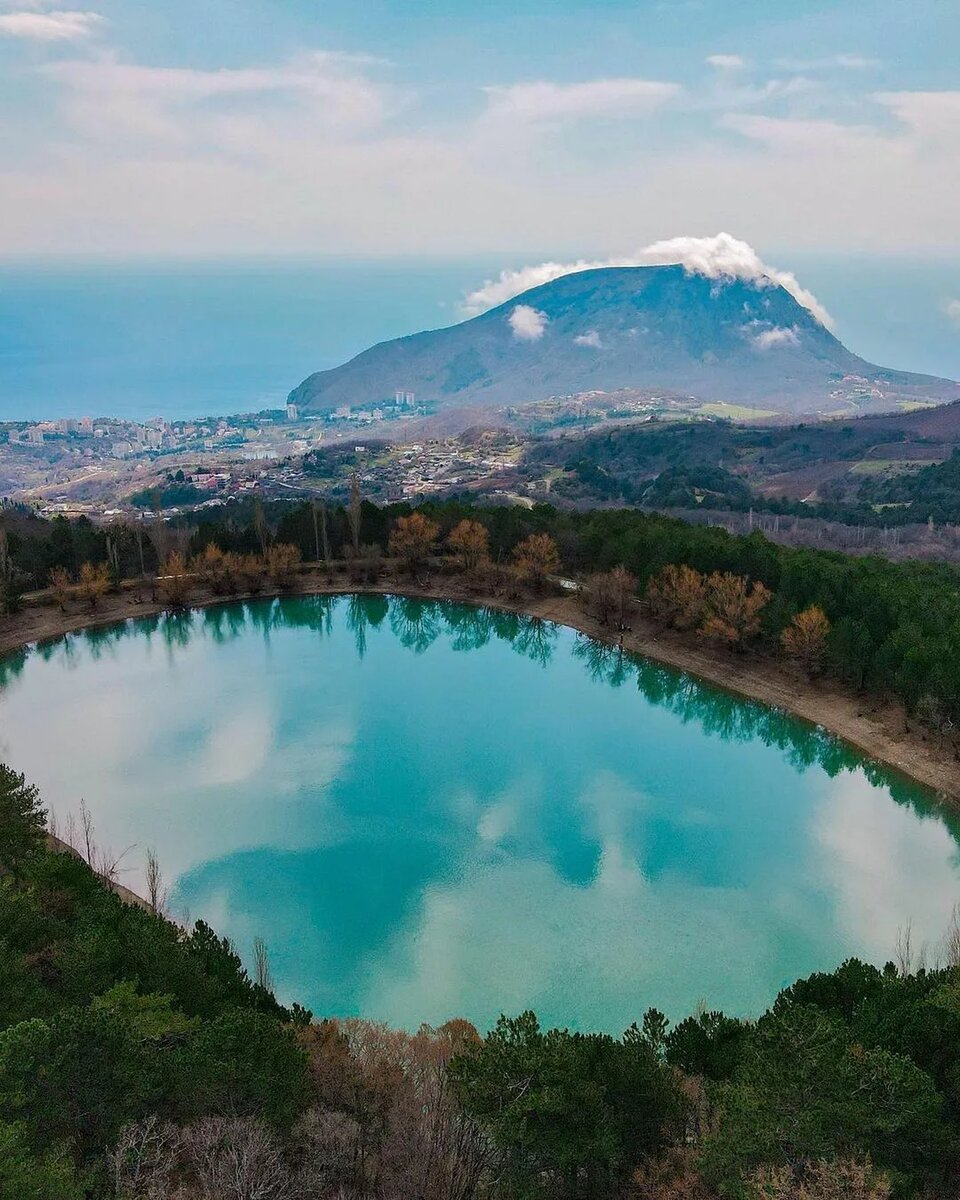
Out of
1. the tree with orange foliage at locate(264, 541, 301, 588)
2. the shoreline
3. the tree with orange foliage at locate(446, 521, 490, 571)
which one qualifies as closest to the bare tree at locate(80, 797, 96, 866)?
the shoreline

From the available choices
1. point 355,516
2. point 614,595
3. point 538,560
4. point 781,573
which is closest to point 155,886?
point 614,595

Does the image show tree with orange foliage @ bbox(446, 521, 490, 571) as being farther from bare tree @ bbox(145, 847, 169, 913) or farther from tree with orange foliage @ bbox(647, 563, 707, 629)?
bare tree @ bbox(145, 847, 169, 913)

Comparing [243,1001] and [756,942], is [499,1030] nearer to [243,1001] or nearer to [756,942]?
[243,1001]

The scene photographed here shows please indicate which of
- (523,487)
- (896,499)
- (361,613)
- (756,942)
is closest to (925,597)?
(756,942)

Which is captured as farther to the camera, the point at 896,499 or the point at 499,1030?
the point at 896,499

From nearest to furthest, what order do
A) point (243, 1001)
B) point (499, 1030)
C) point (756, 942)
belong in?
point (499, 1030)
point (243, 1001)
point (756, 942)

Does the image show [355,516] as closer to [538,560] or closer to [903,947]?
[538,560]

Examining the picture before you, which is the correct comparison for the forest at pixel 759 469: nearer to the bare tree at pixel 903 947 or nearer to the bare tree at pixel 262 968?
the bare tree at pixel 903 947
